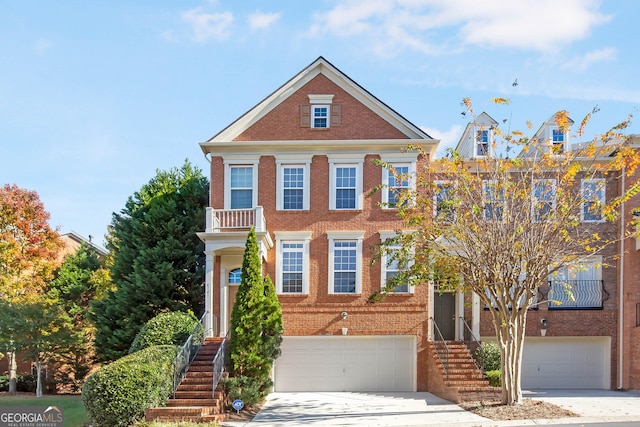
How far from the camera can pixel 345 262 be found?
23297 millimetres

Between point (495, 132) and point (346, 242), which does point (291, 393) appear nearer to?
point (346, 242)

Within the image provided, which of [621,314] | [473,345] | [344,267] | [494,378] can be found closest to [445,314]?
[473,345]

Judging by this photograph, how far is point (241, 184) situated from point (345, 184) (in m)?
3.43

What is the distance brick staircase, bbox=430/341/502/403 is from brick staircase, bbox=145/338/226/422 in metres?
6.55

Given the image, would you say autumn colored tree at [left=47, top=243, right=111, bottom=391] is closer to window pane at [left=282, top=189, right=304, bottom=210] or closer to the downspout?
window pane at [left=282, top=189, right=304, bottom=210]

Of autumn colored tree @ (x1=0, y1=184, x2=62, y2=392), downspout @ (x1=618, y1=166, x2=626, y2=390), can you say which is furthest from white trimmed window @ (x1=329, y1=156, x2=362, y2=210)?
autumn colored tree @ (x1=0, y1=184, x2=62, y2=392)

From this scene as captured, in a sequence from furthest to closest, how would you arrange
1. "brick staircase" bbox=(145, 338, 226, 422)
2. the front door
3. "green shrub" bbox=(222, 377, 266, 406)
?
the front door < "green shrub" bbox=(222, 377, 266, 406) < "brick staircase" bbox=(145, 338, 226, 422)

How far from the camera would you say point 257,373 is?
62.2 ft

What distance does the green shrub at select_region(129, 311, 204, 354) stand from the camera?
1941 cm

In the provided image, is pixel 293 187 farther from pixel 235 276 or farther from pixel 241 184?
pixel 235 276

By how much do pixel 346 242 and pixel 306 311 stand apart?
259 centimetres

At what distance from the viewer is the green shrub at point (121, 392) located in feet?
52.3

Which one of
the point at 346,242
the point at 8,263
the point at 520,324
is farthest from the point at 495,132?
the point at 8,263

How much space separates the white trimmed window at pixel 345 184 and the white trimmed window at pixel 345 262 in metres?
0.95
